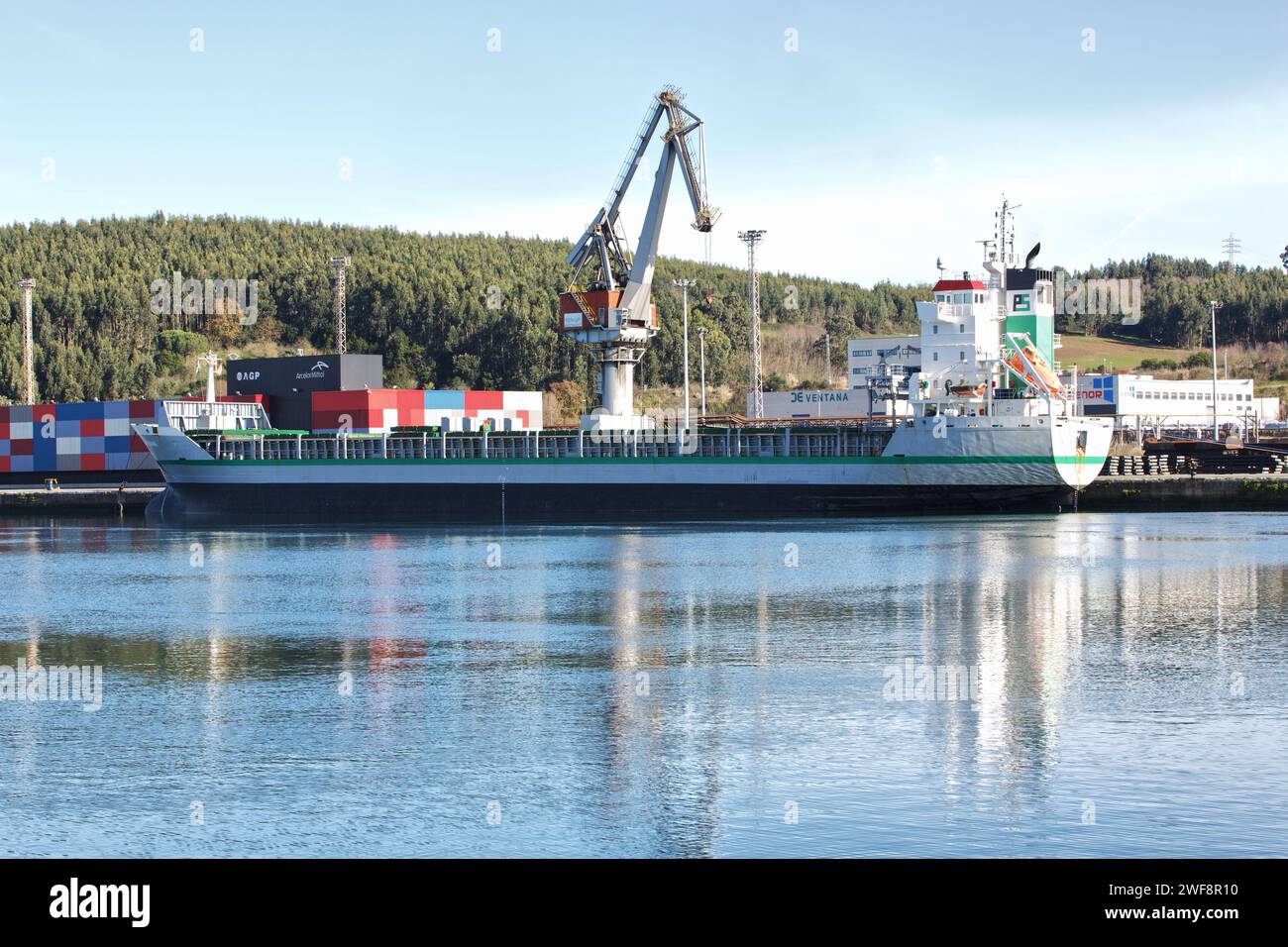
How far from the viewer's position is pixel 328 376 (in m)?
79.9

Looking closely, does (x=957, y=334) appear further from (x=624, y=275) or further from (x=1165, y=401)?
(x=1165, y=401)

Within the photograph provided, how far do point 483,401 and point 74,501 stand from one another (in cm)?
2309

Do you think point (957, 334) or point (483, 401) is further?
point (483, 401)

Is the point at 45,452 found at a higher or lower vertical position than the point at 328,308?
lower

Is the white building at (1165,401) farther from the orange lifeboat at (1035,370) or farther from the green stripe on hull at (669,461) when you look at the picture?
the green stripe on hull at (669,461)

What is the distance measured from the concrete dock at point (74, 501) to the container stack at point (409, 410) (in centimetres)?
1079

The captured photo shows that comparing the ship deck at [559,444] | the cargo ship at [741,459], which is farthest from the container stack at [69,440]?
the ship deck at [559,444]

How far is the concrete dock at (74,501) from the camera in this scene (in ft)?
260

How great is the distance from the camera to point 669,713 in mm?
20203

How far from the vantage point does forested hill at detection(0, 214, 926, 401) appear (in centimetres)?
13800

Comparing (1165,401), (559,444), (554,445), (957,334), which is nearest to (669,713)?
(957,334)
